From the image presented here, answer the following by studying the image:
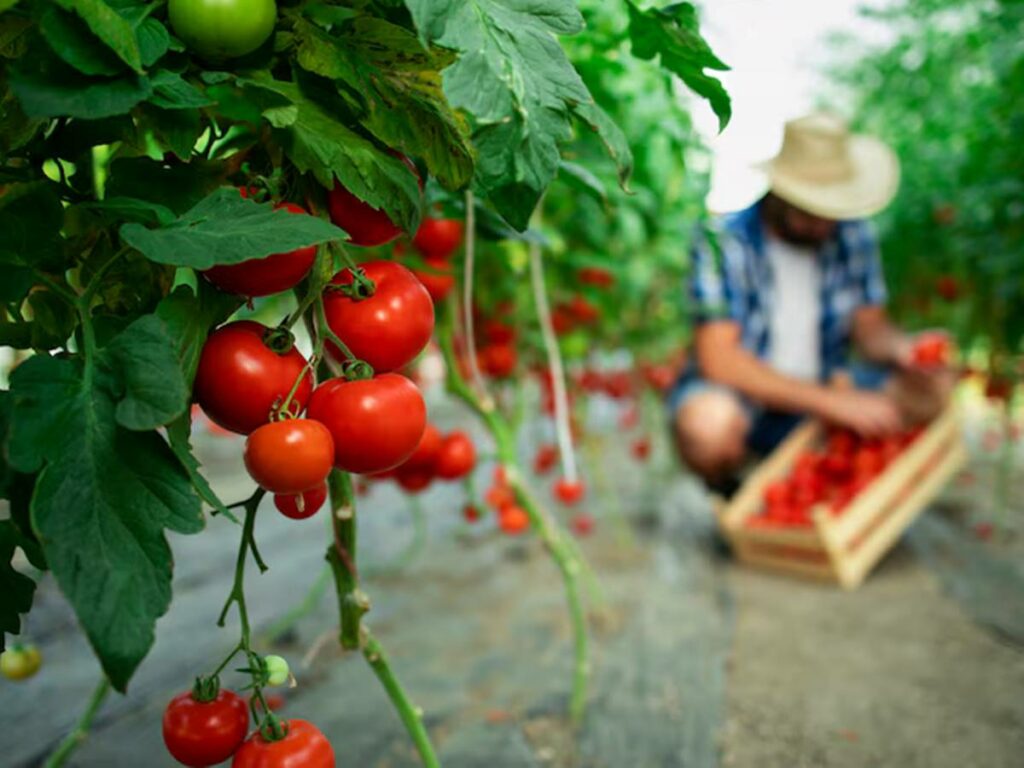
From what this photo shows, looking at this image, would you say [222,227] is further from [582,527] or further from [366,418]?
[582,527]

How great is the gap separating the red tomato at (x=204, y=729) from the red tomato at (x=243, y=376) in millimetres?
216

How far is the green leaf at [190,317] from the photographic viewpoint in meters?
0.45

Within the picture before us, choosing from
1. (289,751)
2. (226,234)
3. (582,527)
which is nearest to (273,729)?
(289,751)

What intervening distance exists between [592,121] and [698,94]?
0.14 meters

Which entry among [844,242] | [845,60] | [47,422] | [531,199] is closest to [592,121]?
[531,199]

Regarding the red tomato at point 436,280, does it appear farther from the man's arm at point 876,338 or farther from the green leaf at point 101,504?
the man's arm at point 876,338

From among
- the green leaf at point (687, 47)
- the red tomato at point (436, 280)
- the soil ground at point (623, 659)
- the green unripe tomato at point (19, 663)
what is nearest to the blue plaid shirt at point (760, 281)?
the soil ground at point (623, 659)

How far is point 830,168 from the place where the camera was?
2.54 metres

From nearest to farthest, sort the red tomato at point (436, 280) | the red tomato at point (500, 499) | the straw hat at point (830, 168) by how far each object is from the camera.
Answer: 1. the red tomato at point (436, 280)
2. the red tomato at point (500, 499)
3. the straw hat at point (830, 168)

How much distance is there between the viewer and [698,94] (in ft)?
1.93

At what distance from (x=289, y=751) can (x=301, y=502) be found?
18cm

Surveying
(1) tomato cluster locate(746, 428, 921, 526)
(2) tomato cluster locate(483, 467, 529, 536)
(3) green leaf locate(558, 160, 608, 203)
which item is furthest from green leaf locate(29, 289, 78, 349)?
(1) tomato cluster locate(746, 428, 921, 526)

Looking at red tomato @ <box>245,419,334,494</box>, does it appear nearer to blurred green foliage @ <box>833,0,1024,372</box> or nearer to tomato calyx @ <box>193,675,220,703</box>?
tomato calyx @ <box>193,675,220,703</box>

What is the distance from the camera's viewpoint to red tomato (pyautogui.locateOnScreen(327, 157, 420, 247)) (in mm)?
530
